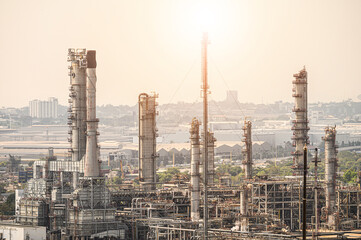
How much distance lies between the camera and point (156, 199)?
62.9 metres

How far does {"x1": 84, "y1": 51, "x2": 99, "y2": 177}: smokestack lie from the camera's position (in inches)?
2299

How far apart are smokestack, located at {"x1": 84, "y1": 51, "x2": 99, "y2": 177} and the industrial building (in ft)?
0.19

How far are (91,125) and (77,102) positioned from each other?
5980mm

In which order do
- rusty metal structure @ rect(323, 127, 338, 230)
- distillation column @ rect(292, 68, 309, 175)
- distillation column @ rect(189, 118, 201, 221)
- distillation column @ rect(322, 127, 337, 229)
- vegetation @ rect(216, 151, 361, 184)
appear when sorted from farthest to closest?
vegetation @ rect(216, 151, 361, 184) → distillation column @ rect(292, 68, 309, 175) → distillation column @ rect(322, 127, 337, 229) → rusty metal structure @ rect(323, 127, 338, 230) → distillation column @ rect(189, 118, 201, 221)

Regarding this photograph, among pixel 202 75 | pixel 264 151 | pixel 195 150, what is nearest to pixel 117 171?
pixel 264 151

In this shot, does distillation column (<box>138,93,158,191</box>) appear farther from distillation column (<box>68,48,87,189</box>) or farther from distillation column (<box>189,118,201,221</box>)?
distillation column (<box>189,118,201,221</box>)

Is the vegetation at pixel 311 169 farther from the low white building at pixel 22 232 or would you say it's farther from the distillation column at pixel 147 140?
the low white building at pixel 22 232

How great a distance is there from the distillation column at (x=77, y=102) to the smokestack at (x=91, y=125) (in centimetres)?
365

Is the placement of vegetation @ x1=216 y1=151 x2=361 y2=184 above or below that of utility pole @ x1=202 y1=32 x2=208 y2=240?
below

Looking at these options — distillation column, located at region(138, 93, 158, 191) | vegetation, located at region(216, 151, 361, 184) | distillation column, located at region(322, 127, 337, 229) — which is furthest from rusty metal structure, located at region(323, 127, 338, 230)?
vegetation, located at region(216, 151, 361, 184)

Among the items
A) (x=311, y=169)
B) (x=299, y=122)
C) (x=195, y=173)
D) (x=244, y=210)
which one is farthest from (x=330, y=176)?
(x=311, y=169)

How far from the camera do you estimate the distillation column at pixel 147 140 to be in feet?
223

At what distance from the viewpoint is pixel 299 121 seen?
70.7m

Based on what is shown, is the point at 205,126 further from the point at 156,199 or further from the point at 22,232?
the point at 156,199
